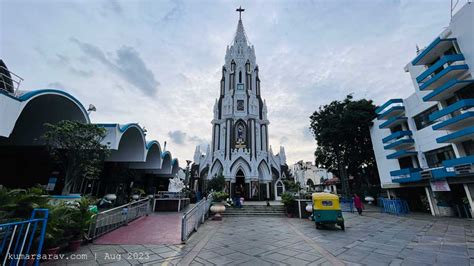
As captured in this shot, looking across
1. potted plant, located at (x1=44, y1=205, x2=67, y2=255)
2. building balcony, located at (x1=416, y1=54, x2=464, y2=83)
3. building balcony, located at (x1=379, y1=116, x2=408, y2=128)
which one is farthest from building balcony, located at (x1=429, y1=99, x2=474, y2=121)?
potted plant, located at (x1=44, y1=205, x2=67, y2=255)

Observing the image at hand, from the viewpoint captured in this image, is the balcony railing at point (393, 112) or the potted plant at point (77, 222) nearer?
the potted plant at point (77, 222)

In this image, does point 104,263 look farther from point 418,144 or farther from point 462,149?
point 418,144

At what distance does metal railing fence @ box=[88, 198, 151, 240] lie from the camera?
20.0ft

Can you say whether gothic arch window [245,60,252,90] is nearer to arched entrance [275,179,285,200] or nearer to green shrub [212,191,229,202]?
arched entrance [275,179,285,200]

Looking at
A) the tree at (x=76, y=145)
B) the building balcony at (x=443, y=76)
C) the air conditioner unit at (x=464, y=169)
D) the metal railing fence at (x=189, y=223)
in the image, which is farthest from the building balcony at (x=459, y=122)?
the tree at (x=76, y=145)

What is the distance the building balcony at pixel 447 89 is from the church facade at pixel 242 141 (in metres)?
18.5

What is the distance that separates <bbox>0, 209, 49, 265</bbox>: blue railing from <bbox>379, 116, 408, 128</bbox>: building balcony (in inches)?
890

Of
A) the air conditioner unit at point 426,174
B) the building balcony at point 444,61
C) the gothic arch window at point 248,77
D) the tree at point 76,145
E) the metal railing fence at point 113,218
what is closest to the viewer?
the metal railing fence at point 113,218

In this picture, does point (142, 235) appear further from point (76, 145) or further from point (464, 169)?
point (464, 169)

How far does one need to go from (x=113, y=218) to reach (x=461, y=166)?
1928cm

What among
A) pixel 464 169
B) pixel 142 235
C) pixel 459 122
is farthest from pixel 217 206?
pixel 459 122

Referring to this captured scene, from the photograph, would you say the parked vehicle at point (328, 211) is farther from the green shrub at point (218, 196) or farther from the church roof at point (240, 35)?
the church roof at point (240, 35)

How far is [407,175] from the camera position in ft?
52.0

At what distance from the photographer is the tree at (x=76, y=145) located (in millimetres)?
9078
